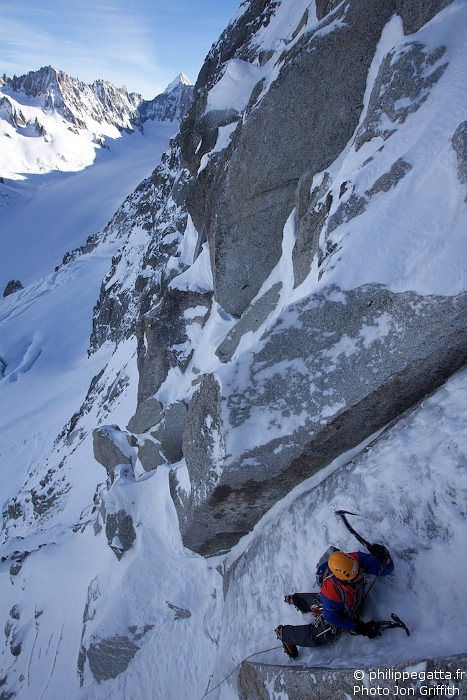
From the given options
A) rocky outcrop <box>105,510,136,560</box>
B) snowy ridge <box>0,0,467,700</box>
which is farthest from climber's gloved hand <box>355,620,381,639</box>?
rocky outcrop <box>105,510,136,560</box>

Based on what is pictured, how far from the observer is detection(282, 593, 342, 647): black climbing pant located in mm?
4258

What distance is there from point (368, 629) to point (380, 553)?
76 centimetres

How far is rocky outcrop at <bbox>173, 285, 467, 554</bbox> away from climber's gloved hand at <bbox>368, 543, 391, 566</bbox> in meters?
1.63

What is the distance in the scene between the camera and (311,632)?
436cm

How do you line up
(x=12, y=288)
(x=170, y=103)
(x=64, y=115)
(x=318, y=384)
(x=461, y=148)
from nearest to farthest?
1. (x=461, y=148)
2. (x=318, y=384)
3. (x=12, y=288)
4. (x=64, y=115)
5. (x=170, y=103)

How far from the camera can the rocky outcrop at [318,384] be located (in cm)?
487

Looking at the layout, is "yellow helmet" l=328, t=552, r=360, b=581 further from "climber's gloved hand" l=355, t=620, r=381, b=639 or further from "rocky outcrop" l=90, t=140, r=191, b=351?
"rocky outcrop" l=90, t=140, r=191, b=351

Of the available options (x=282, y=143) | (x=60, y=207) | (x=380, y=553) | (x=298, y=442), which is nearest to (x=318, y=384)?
(x=298, y=442)

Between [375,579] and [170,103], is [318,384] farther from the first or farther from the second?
[170,103]

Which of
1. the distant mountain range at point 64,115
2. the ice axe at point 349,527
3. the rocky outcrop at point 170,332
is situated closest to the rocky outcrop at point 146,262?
the rocky outcrop at point 170,332

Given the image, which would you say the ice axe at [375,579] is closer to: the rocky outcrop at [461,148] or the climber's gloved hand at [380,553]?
the climber's gloved hand at [380,553]

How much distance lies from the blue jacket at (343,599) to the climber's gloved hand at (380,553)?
0.13 feet

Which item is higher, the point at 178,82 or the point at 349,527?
the point at 178,82

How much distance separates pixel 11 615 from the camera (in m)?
11.7
